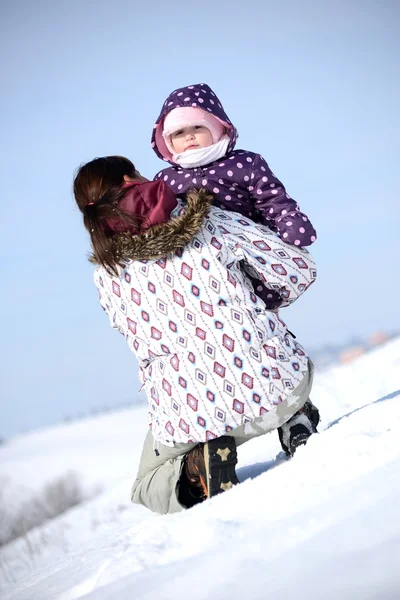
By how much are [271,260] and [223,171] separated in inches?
18.9

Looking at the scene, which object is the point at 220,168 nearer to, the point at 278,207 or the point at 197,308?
the point at 278,207

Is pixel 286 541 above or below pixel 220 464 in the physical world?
above

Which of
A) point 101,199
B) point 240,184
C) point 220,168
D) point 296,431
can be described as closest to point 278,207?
point 240,184

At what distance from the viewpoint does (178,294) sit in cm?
280

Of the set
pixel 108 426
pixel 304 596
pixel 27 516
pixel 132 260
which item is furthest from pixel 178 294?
pixel 108 426

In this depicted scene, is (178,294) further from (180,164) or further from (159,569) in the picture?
(159,569)

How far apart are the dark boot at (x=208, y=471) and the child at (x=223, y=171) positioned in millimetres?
334

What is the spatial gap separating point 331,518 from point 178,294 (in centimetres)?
128

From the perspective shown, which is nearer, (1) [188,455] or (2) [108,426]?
(1) [188,455]

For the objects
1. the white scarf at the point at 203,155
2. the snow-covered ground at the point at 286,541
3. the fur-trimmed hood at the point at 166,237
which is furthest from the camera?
the white scarf at the point at 203,155

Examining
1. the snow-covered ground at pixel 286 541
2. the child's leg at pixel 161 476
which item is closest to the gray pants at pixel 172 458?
the child's leg at pixel 161 476

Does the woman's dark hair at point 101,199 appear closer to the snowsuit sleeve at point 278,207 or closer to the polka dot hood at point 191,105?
the polka dot hood at point 191,105

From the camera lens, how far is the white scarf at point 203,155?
3.09 metres

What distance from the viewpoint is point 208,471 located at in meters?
2.83
